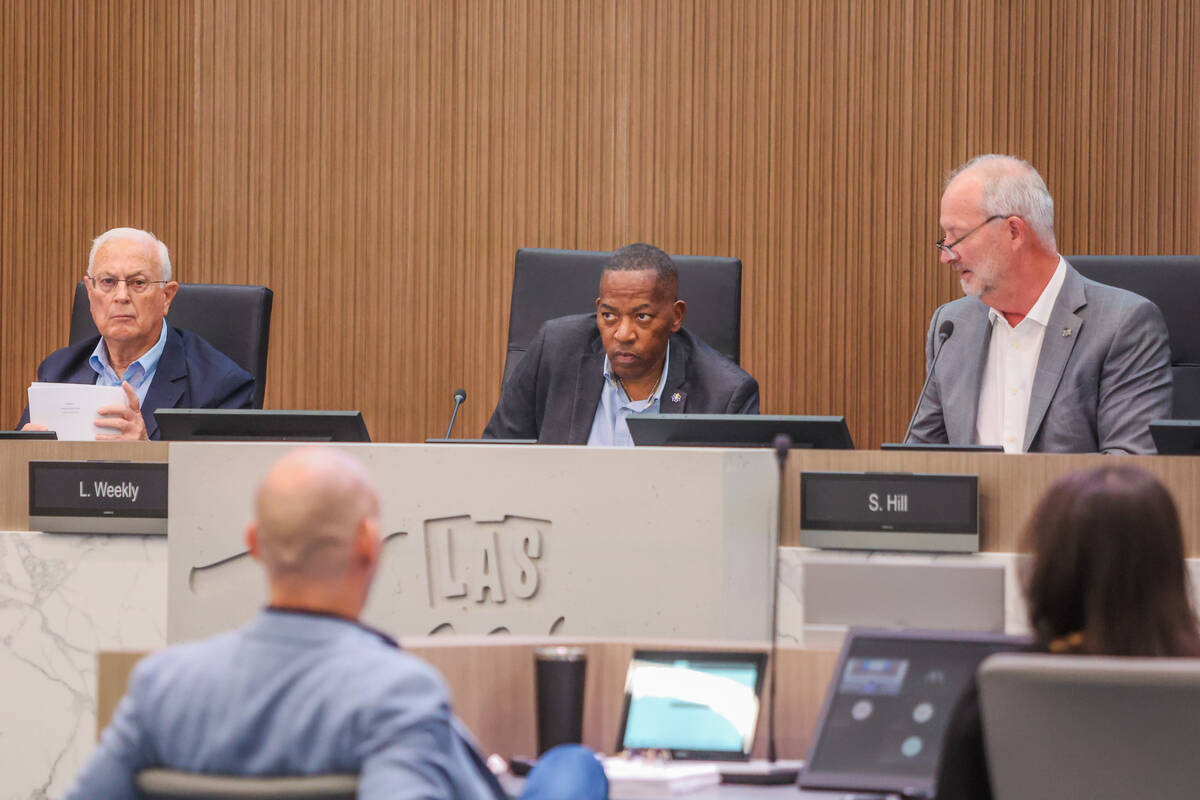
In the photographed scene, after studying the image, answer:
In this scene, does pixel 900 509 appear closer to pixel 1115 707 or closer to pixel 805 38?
pixel 1115 707

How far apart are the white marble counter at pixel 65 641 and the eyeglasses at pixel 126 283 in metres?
1.22

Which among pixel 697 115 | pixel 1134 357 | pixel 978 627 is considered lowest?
pixel 978 627

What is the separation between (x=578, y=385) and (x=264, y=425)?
1020mm

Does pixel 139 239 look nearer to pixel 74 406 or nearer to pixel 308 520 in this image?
pixel 74 406

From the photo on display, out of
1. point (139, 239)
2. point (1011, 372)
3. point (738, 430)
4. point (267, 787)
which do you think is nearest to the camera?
point (267, 787)

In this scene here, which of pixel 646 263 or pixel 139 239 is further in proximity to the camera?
pixel 139 239

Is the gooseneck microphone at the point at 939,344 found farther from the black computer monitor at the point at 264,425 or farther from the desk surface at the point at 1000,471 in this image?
the black computer monitor at the point at 264,425

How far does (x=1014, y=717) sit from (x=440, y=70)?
360 centimetres

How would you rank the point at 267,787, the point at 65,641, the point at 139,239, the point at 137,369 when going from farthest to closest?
the point at 139,239 → the point at 137,369 → the point at 65,641 → the point at 267,787

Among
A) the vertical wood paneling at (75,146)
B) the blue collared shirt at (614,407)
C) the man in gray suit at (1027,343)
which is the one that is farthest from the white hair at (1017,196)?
the vertical wood paneling at (75,146)

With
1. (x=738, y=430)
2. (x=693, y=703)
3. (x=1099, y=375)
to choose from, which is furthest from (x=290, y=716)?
(x=1099, y=375)

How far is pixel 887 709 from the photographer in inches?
Result: 55.2

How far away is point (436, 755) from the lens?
1.08 metres

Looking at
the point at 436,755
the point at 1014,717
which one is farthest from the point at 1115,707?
the point at 436,755
